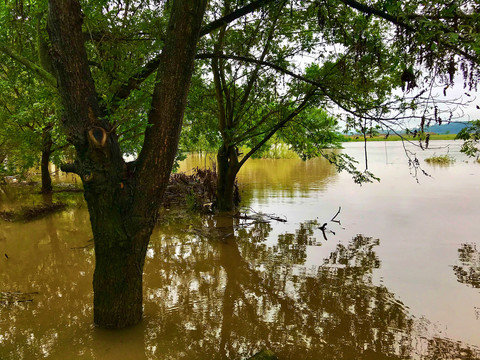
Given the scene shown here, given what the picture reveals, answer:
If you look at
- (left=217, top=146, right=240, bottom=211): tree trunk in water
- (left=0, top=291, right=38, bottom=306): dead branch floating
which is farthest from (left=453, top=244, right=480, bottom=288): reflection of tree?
(left=0, top=291, right=38, bottom=306): dead branch floating

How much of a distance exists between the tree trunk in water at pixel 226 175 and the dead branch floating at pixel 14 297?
18.5ft

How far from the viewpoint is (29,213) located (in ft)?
27.0

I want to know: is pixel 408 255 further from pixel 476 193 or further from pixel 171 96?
pixel 476 193

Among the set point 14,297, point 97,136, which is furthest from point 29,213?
point 97,136

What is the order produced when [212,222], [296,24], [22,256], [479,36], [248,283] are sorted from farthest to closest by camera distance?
[212,222], [296,24], [22,256], [248,283], [479,36]

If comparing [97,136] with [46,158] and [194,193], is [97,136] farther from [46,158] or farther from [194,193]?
[46,158]

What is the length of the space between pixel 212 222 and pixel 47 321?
4.97m

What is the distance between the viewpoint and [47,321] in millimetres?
3592

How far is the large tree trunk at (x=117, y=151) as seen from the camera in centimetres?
288

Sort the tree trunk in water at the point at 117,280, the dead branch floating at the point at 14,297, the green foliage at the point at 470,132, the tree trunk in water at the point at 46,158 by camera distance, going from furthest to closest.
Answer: the tree trunk in water at the point at 46,158, the dead branch floating at the point at 14,297, the tree trunk in water at the point at 117,280, the green foliage at the point at 470,132

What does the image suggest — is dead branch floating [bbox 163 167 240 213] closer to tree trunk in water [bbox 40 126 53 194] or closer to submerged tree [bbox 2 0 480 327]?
tree trunk in water [bbox 40 126 53 194]

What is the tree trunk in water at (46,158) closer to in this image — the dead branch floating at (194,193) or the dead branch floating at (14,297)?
the dead branch floating at (194,193)

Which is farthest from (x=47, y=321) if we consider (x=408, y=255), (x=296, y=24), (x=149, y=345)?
(x=296, y=24)

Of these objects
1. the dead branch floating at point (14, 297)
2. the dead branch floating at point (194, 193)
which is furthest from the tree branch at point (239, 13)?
the dead branch floating at point (194, 193)
